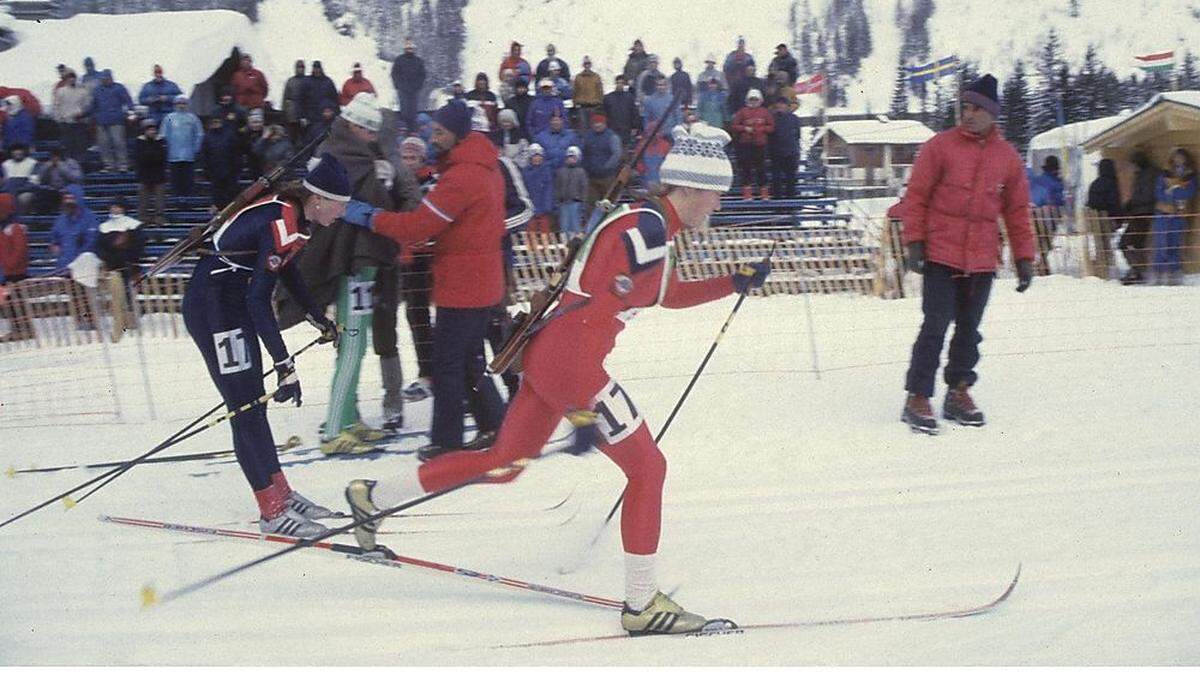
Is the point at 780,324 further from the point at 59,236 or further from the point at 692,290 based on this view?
the point at 59,236

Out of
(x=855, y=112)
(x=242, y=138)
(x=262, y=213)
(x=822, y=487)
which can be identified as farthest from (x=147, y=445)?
(x=855, y=112)

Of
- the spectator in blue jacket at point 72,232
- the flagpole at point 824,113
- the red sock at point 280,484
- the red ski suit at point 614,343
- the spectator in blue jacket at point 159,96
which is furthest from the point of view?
the flagpole at point 824,113

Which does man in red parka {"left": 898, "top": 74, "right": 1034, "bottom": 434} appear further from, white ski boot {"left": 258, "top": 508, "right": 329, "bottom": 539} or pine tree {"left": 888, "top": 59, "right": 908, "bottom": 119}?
pine tree {"left": 888, "top": 59, "right": 908, "bottom": 119}

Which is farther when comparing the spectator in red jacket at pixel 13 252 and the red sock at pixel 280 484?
the spectator in red jacket at pixel 13 252

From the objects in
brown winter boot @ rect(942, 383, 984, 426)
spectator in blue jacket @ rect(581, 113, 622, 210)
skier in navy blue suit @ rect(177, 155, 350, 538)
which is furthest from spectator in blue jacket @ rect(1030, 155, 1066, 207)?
skier in navy blue suit @ rect(177, 155, 350, 538)

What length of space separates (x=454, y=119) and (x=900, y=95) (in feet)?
21.6

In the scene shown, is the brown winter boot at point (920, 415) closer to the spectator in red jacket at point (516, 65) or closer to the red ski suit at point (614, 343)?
the red ski suit at point (614, 343)

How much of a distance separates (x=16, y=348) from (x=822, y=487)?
19.5 ft

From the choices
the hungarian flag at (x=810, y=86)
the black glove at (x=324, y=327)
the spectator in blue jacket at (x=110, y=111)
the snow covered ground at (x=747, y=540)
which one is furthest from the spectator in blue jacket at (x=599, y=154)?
the black glove at (x=324, y=327)

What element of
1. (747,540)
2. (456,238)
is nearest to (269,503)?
(456,238)

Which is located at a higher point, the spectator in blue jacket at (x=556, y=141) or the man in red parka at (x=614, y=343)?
the spectator in blue jacket at (x=556, y=141)

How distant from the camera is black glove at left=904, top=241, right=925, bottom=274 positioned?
515 centimetres

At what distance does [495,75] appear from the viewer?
977 centimetres

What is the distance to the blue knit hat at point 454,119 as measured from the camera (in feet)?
15.0
